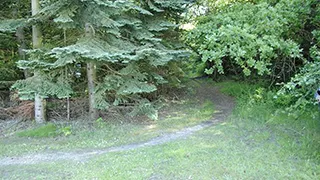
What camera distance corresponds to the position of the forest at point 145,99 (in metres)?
4.66

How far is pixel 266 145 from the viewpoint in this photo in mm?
5520

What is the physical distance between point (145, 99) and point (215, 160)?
3445mm

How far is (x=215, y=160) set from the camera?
15.7ft

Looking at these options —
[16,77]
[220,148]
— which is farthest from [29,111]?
[220,148]

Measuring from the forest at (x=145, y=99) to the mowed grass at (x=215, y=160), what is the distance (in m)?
0.02

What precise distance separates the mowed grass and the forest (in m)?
0.02

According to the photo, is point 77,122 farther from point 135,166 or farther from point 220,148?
point 220,148

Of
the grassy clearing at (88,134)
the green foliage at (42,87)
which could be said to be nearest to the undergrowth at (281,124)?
the grassy clearing at (88,134)

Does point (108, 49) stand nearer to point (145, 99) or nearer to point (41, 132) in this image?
point (145, 99)

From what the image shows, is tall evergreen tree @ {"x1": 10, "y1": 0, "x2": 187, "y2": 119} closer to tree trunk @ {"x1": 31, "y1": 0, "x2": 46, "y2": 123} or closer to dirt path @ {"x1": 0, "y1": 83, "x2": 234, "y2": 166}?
tree trunk @ {"x1": 31, "y1": 0, "x2": 46, "y2": 123}

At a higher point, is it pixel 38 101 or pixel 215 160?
pixel 38 101

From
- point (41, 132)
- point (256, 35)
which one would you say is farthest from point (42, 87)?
point (256, 35)

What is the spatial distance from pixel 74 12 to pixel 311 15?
6.42 m

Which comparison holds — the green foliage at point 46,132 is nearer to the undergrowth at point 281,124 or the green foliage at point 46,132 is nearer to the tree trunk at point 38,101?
the tree trunk at point 38,101
